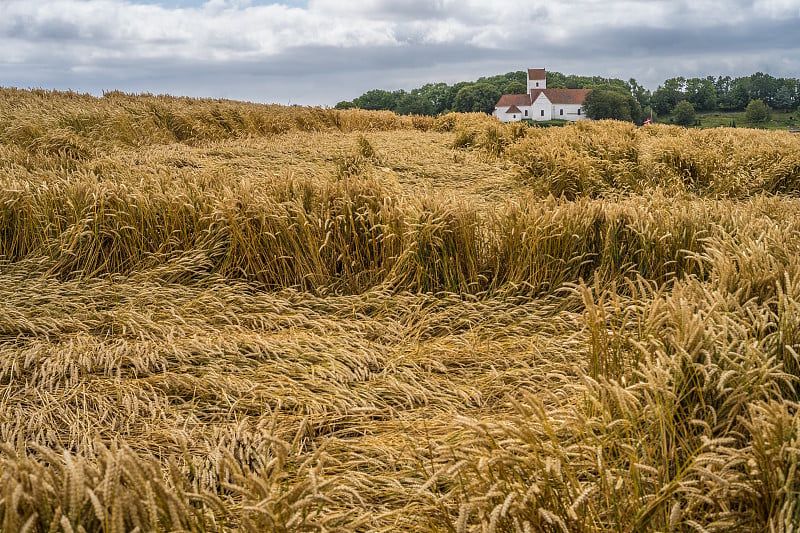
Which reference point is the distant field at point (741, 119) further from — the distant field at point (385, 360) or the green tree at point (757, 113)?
the distant field at point (385, 360)

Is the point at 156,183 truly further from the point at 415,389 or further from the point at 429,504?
the point at 429,504

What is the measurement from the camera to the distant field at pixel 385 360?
4.91 ft

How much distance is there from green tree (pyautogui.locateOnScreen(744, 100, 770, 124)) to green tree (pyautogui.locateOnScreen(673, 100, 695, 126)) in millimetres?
4067

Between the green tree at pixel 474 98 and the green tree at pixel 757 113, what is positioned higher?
the green tree at pixel 474 98

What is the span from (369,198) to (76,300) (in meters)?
1.90

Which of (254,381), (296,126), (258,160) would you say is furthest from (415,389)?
(296,126)

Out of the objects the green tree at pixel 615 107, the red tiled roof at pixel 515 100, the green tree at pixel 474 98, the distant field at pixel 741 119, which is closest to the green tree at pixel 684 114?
the distant field at pixel 741 119

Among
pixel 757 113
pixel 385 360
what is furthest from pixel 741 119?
pixel 385 360

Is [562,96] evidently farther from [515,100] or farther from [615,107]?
[615,107]

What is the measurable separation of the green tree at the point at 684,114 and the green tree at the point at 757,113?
4.07 meters

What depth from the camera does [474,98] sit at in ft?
161

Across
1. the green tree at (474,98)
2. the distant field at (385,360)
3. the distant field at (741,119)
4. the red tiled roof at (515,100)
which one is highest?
the red tiled roof at (515,100)

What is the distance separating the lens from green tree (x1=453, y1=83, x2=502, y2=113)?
47.9m

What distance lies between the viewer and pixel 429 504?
5.83ft
